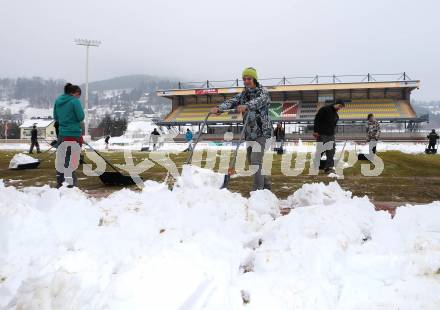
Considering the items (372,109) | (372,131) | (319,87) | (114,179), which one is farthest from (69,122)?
(372,109)

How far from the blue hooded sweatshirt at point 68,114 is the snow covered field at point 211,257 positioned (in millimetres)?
2789

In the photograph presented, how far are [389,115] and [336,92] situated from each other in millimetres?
7432

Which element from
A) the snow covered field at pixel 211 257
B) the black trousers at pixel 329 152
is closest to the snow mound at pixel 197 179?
the snow covered field at pixel 211 257

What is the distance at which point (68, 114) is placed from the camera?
5773 millimetres

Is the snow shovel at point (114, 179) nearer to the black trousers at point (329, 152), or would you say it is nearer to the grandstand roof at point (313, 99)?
the black trousers at point (329, 152)

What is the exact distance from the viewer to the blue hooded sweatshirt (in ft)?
18.9

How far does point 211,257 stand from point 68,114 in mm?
4167

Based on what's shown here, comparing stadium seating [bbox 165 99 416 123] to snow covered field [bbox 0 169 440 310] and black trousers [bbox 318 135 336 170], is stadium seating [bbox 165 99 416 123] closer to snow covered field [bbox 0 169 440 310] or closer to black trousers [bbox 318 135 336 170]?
black trousers [bbox 318 135 336 170]

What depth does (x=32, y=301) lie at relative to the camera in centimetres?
199

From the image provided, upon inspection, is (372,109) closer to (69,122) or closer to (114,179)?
(114,179)

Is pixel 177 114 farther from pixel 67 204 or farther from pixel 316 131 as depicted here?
pixel 67 204

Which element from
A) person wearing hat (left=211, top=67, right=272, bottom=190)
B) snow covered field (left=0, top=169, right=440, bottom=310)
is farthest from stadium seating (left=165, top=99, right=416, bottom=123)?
snow covered field (left=0, top=169, right=440, bottom=310)

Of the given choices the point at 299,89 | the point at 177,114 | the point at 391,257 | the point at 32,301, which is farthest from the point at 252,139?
the point at 177,114

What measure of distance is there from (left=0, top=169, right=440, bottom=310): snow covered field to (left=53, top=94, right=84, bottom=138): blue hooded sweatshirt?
2.79 meters
